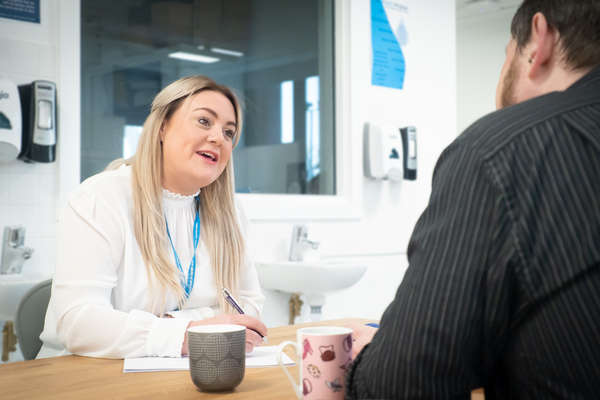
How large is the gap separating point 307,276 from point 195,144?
1341 mm

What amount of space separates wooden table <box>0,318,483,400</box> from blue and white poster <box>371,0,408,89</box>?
291 centimetres

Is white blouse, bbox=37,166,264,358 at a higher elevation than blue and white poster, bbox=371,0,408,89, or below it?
below

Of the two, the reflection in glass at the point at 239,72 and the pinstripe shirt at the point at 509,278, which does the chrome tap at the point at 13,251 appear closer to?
the reflection in glass at the point at 239,72

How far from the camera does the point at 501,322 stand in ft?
2.14

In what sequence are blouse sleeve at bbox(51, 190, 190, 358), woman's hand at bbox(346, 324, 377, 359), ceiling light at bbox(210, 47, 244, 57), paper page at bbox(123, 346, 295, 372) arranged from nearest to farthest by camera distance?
woman's hand at bbox(346, 324, 377, 359)
paper page at bbox(123, 346, 295, 372)
blouse sleeve at bbox(51, 190, 190, 358)
ceiling light at bbox(210, 47, 244, 57)

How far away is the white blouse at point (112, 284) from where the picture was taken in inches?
49.4

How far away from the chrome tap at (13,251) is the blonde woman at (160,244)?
33.5 inches

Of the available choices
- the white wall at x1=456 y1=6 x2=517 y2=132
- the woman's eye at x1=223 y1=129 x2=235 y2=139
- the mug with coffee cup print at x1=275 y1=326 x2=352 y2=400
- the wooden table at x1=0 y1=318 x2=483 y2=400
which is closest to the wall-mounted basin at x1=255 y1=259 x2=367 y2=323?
the woman's eye at x1=223 y1=129 x2=235 y2=139

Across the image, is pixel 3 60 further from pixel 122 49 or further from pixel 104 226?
pixel 104 226

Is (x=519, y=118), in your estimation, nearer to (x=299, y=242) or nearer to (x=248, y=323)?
(x=248, y=323)

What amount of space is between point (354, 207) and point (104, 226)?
229 cm

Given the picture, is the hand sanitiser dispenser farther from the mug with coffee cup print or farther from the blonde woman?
the mug with coffee cup print

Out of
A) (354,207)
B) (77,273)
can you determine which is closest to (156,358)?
(77,273)

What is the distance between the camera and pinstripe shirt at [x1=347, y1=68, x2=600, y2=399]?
64 cm
